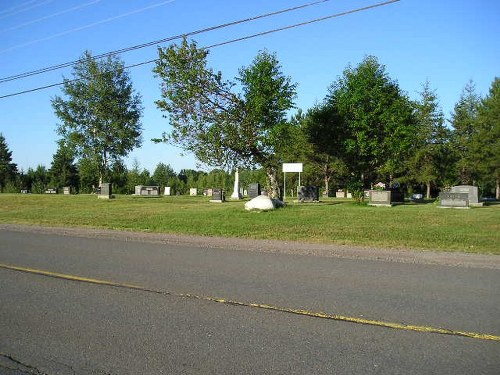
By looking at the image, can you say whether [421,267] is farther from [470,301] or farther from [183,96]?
[183,96]

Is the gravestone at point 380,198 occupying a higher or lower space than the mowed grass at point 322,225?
higher

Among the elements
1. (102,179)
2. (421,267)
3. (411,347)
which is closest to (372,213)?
(421,267)

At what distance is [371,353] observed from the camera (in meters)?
4.32

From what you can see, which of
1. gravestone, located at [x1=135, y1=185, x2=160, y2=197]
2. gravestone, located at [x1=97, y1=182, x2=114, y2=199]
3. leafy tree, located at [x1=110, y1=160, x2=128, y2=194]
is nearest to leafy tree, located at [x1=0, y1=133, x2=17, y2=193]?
leafy tree, located at [x1=110, y1=160, x2=128, y2=194]

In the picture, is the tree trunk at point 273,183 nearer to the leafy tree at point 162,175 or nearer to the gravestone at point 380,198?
the gravestone at point 380,198

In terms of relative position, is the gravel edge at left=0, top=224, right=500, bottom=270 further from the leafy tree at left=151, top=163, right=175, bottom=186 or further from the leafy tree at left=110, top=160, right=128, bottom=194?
the leafy tree at left=151, top=163, right=175, bottom=186

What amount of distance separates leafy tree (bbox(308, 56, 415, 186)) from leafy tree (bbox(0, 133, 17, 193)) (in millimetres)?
56745

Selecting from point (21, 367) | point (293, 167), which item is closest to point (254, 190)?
point (293, 167)

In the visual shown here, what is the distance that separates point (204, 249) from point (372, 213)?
10.4m

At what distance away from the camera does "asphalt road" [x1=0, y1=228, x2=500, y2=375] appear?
13.5 ft

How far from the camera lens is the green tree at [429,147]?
180 ft

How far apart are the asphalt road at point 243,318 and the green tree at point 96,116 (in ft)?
119

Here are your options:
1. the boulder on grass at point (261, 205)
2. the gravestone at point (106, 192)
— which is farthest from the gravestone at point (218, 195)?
the boulder on grass at point (261, 205)

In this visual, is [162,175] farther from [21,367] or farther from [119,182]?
[21,367]
